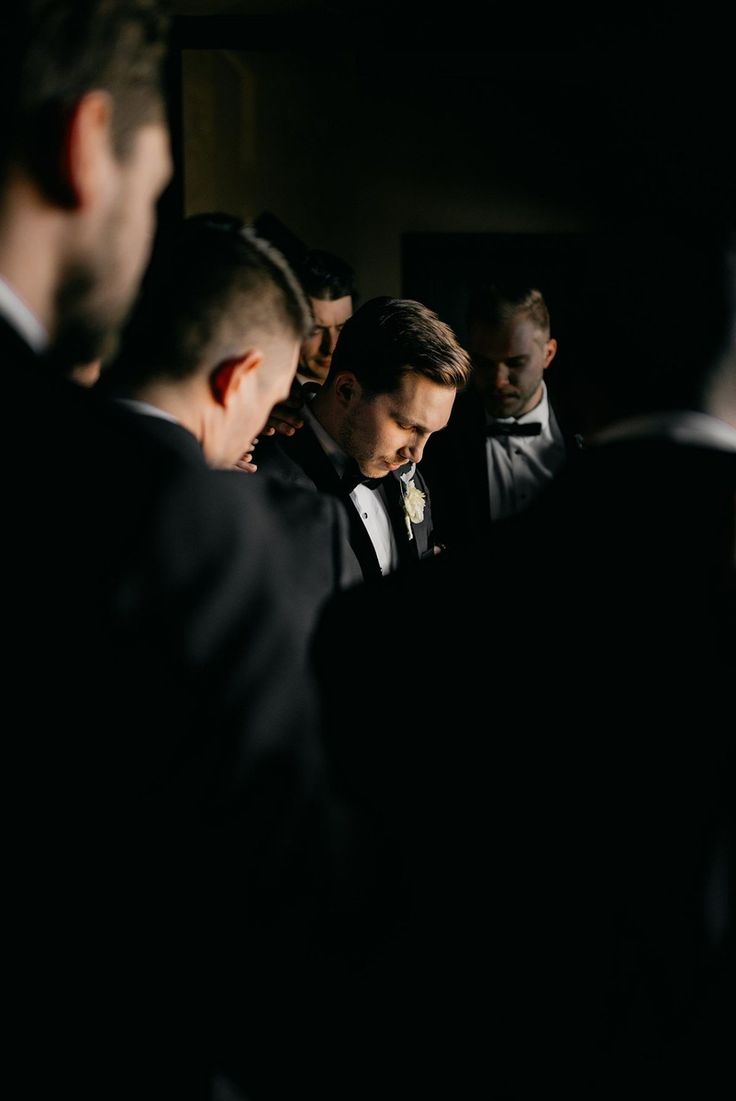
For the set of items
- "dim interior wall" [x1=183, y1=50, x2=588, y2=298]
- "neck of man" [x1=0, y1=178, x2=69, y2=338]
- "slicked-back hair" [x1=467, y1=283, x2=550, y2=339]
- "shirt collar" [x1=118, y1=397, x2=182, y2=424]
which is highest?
"dim interior wall" [x1=183, y1=50, x2=588, y2=298]

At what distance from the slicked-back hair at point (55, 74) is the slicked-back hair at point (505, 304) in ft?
9.77

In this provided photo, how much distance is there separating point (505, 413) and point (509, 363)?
18 centimetres

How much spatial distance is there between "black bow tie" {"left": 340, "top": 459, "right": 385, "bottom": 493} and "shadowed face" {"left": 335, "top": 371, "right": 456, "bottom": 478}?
0.09 feet

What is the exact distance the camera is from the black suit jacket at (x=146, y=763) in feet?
2.95

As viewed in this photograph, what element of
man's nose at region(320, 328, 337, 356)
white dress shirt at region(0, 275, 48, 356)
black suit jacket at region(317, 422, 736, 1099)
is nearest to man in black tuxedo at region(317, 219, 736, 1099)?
black suit jacket at region(317, 422, 736, 1099)

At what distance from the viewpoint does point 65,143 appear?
3.10ft

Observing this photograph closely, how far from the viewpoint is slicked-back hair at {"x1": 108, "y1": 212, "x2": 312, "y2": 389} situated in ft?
4.54

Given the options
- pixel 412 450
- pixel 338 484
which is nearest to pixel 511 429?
pixel 412 450

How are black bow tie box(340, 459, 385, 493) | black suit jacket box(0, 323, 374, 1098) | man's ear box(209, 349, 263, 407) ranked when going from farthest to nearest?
1. black bow tie box(340, 459, 385, 493)
2. man's ear box(209, 349, 263, 407)
3. black suit jacket box(0, 323, 374, 1098)

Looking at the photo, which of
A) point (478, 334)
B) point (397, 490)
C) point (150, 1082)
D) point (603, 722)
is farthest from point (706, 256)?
point (478, 334)

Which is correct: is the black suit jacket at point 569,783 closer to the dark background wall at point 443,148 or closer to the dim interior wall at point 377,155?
the dark background wall at point 443,148

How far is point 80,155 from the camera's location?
3.11ft

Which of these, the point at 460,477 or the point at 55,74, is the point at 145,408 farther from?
the point at 460,477

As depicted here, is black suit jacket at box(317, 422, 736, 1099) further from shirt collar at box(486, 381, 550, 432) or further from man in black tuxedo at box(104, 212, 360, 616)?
shirt collar at box(486, 381, 550, 432)
